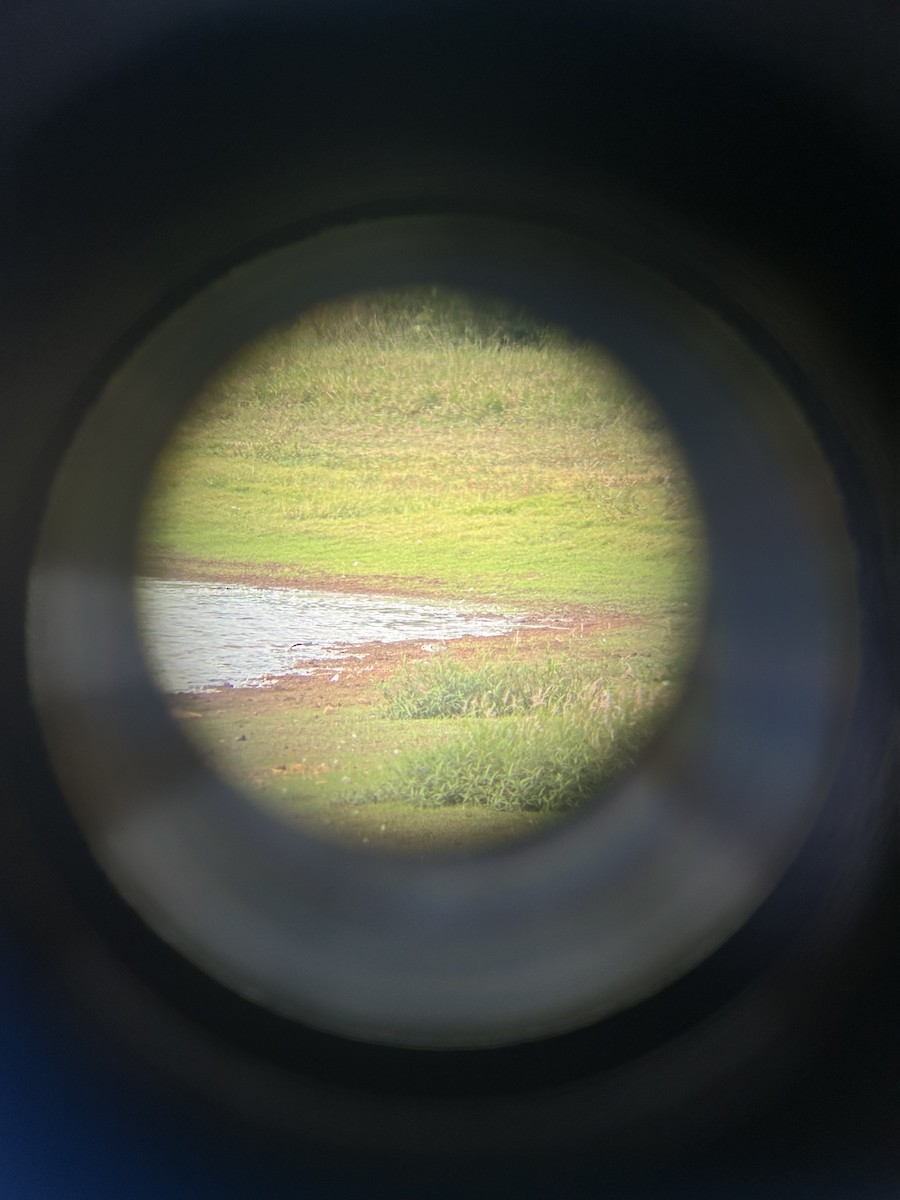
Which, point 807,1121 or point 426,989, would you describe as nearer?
point 807,1121

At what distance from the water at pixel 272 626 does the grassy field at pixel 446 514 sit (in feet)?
0.21

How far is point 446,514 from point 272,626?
0.62 metres

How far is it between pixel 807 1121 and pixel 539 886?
1.16 feet

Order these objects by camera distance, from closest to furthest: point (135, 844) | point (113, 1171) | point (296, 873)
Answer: point (113, 1171) < point (135, 844) < point (296, 873)

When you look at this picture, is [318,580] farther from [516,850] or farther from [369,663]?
[516,850]

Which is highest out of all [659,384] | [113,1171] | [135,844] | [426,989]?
[659,384]

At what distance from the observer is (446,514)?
2.92m

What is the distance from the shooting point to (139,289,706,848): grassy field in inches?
93.1

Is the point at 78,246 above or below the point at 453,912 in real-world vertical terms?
above

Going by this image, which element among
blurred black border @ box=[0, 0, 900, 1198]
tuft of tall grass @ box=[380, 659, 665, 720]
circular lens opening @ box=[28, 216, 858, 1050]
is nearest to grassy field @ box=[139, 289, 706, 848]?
tuft of tall grass @ box=[380, 659, 665, 720]

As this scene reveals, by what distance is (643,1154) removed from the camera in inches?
28.6

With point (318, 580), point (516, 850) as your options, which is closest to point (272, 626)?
point (318, 580)

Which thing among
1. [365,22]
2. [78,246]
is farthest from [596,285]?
[78,246]

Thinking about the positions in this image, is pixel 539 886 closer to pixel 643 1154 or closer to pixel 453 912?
pixel 453 912
